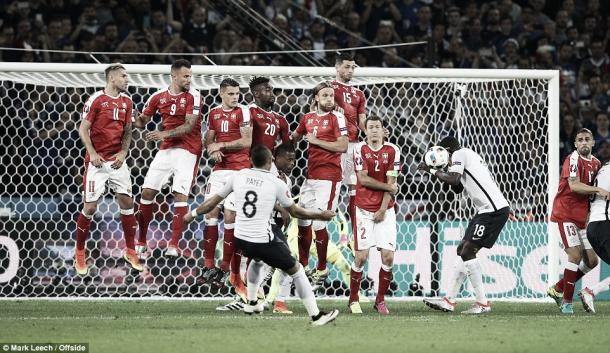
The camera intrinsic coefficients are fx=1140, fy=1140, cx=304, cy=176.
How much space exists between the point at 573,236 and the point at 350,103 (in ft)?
9.75

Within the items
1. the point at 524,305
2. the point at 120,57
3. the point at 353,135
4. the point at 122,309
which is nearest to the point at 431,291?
the point at 524,305

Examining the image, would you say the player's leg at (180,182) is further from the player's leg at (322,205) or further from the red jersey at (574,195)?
the red jersey at (574,195)

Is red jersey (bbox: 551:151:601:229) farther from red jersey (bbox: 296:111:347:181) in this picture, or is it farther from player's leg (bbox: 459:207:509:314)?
red jersey (bbox: 296:111:347:181)

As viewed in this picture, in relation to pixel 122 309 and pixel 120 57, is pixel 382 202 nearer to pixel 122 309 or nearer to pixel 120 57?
pixel 122 309

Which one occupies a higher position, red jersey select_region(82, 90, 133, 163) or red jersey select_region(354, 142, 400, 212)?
red jersey select_region(82, 90, 133, 163)

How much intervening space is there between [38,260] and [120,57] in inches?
169

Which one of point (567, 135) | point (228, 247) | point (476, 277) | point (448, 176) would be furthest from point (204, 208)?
point (567, 135)

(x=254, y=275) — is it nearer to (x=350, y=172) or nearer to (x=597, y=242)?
(x=350, y=172)

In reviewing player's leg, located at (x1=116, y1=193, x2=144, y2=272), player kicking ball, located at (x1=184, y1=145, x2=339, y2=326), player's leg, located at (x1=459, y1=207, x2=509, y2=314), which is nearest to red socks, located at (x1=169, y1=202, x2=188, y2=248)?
player's leg, located at (x1=116, y1=193, x2=144, y2=272)

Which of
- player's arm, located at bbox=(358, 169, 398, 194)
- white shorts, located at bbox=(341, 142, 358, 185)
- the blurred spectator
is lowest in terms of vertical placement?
player's arm, located at bbox=(358, 169, 398, 194)

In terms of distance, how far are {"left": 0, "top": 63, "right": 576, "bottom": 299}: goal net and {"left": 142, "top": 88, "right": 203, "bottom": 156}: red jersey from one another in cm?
104

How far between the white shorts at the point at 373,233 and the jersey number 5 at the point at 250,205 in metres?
2.31

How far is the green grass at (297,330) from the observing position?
8672 millimetres

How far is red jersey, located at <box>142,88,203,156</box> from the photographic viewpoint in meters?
12.8
